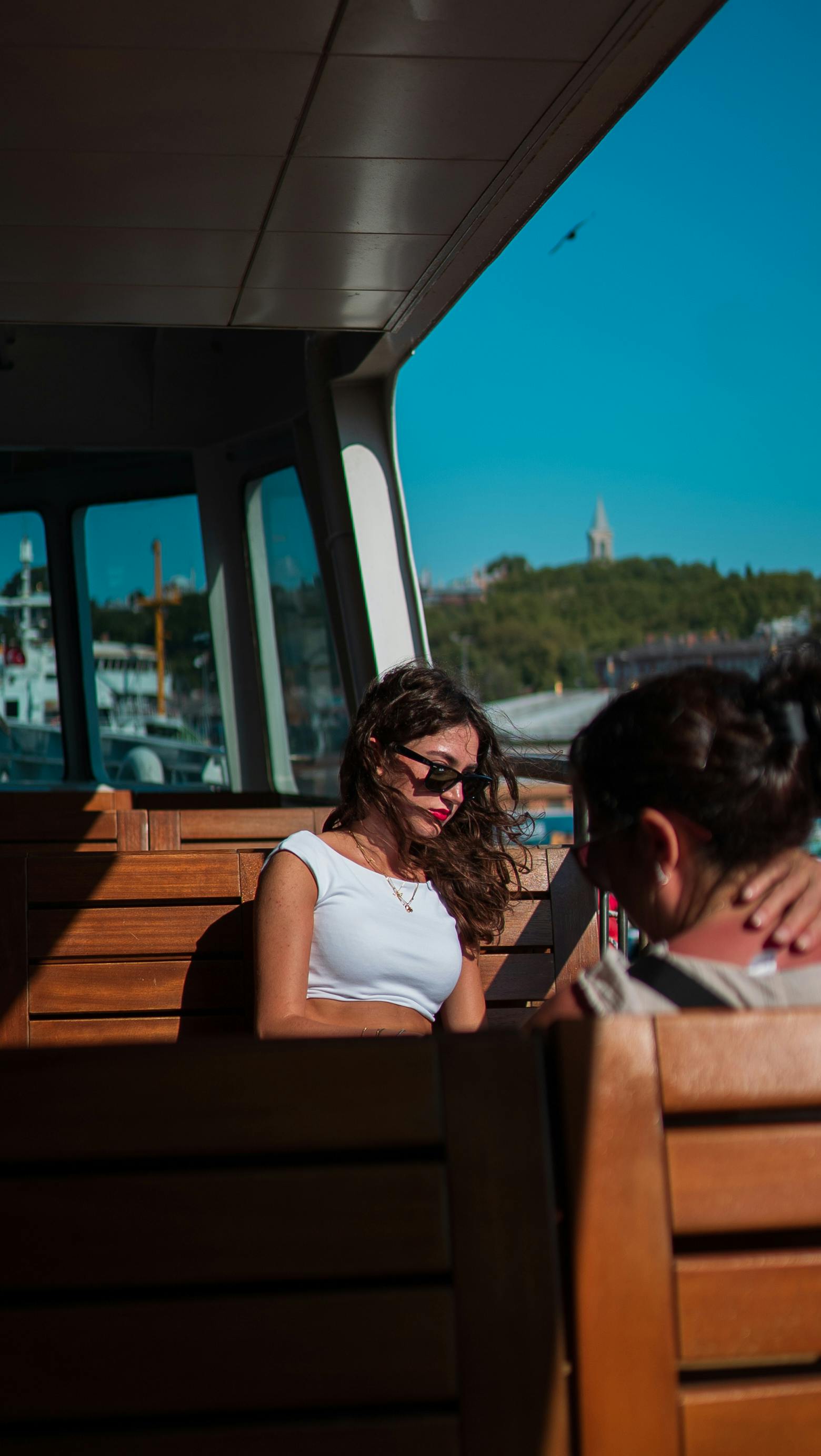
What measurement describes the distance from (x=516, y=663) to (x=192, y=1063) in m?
72.5

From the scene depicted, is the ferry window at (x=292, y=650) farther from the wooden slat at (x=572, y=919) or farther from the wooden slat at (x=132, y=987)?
the wooden slat at (x=132, y=987)

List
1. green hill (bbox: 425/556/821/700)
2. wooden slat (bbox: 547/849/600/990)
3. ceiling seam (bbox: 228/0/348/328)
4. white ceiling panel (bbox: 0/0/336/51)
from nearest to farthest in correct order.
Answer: wooden slat (bbox: 547/849/600/990) < white ceiling panel (bbox: 0/0/336/51) < ceiling seam (bbox: 228/0/348/328) < green hill (bbox: 425/556/821/700)

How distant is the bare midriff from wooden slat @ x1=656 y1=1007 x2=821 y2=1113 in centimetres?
109

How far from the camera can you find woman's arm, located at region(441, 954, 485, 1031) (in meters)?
2.19

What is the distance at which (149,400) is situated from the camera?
790 centimetres

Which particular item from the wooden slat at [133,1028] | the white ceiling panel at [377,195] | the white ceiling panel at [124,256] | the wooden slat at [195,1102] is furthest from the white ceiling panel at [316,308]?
the wooden slat at [195,1102]

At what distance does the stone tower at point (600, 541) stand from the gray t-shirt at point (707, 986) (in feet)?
248

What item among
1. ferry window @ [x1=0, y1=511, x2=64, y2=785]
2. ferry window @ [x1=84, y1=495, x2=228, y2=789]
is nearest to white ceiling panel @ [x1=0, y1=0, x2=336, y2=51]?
ferry window @ [x1=84, y1=495, x2=228, y2=789]

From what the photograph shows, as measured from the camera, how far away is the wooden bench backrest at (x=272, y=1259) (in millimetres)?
896

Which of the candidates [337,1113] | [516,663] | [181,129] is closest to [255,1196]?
[337,1113]

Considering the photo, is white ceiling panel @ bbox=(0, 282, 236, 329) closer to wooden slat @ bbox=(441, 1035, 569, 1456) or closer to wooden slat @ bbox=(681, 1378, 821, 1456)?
wooden slat @ bbox=(441, 1035, 569, 1456)

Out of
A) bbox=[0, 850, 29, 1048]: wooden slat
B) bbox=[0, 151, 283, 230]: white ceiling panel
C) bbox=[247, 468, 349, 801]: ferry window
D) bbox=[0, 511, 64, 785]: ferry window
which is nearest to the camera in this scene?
bbox=[0, 850, 29, 1048]: wooden slat

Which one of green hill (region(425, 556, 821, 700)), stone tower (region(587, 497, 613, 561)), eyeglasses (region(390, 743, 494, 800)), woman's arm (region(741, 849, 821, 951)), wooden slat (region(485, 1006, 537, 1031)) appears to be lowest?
wooden slat (region(485, 1006, 537, 1031))

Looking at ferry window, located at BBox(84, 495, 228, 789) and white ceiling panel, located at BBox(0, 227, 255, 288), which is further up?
white ceiling panel, located at BBox(0, 227, 255, 288)
